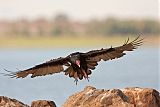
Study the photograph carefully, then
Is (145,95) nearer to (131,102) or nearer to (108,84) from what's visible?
(131,102)

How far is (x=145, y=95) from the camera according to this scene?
13.0 m

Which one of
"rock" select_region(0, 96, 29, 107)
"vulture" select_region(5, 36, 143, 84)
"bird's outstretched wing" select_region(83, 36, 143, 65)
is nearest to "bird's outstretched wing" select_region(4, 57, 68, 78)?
"vulture" select_region(5, 36, 143, 84)

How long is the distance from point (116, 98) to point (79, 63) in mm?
2305

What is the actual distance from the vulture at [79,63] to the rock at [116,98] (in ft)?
5.14

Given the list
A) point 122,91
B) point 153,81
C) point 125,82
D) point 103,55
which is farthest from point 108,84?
point 122,91

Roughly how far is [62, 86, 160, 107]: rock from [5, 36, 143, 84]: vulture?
5.14ft

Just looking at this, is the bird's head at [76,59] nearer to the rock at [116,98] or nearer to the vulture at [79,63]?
the vulture at [79,63]

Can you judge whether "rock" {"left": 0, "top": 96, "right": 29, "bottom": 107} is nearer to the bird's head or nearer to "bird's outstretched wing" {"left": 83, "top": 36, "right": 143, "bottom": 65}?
the bird's head

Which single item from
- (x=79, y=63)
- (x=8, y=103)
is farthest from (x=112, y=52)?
(x=8, y=103)

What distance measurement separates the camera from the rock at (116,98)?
40.8 feet

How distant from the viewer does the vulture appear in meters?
14.7

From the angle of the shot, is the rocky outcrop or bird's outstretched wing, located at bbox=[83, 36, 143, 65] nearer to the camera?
the rocky outcrop

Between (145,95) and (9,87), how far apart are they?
15603 millimetres

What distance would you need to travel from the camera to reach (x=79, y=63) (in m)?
14.5
